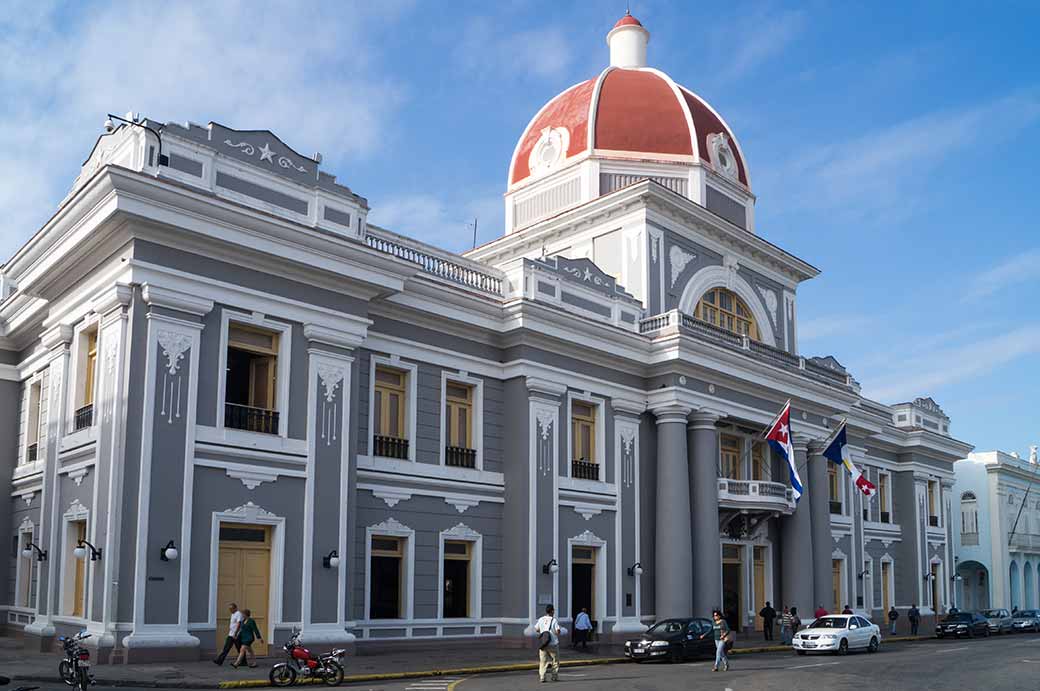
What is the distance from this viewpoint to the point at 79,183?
953 inches

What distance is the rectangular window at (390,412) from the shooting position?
26.7 meters

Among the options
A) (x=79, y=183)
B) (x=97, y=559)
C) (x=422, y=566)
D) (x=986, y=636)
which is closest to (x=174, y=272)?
(x=79, y=183)

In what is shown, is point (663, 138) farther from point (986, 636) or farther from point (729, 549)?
point (986, 636)

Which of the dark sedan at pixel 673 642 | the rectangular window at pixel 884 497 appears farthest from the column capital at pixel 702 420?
the rectangular window at pixel 884 497

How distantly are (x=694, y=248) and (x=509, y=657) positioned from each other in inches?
676

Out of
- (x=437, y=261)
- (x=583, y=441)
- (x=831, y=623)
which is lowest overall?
(x=831, y=623)

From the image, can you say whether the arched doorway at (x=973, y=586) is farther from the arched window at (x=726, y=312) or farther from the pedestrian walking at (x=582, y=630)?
the pedestrian walking at (x=582, y=630)

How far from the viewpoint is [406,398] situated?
90.2 ft

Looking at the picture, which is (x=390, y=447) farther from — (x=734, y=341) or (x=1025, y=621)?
(x=1025, y=621)

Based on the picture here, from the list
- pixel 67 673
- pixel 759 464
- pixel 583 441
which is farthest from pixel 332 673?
pixel 759 464

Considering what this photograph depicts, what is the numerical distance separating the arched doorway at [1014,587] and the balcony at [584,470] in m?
44.3

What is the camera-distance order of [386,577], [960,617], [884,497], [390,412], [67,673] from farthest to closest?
1. [884,497]
2. [960,617]
3. [390,412]
4. [386,577]
5. [67,673]

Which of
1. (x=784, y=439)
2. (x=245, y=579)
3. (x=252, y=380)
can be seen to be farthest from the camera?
(x=784, y=439)

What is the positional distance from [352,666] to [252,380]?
21.7 feet
